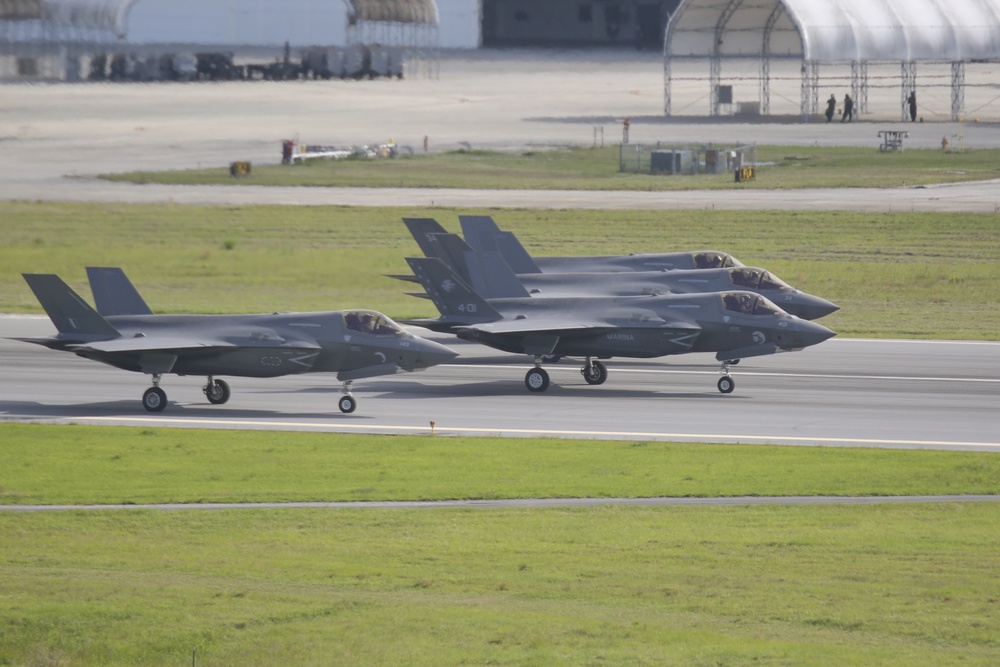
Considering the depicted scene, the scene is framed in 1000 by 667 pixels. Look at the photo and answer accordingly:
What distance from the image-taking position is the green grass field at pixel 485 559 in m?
16.8

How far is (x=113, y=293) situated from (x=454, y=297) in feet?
28.3

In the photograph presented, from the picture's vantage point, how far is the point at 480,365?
131 ft

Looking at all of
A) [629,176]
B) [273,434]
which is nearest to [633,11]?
[629,176]

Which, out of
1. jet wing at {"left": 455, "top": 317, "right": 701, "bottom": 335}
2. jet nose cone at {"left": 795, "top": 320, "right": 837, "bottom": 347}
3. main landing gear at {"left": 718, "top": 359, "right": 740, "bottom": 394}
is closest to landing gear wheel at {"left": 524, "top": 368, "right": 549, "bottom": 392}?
jet wing at {"left": 455, "top": 317, "right": 701, "bottom": 335}

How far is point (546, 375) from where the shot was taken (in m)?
35.8

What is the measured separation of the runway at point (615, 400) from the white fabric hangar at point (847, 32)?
6357 centimetres

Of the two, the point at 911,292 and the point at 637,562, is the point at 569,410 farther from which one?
the point at 911,292

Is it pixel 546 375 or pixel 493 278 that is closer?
pixel 546 375

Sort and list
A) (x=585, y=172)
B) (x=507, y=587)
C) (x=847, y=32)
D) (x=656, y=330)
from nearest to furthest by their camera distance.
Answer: (x=507, y=587) → (x=656, y=330) → (x=585, y=172) → (x=847, y=32)

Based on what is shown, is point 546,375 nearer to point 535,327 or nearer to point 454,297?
point 535,327

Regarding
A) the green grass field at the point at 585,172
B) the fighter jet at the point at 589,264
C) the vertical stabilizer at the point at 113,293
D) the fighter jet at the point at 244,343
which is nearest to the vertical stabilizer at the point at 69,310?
the fighter jet at the point at 244,343

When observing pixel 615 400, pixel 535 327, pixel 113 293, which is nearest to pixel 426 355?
pixel 535 327

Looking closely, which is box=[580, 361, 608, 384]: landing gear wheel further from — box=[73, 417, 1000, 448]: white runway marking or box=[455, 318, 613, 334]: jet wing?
box=[73, 417, 1000, 448]: white runway marking

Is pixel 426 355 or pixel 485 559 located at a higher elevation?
pixel 426 355
